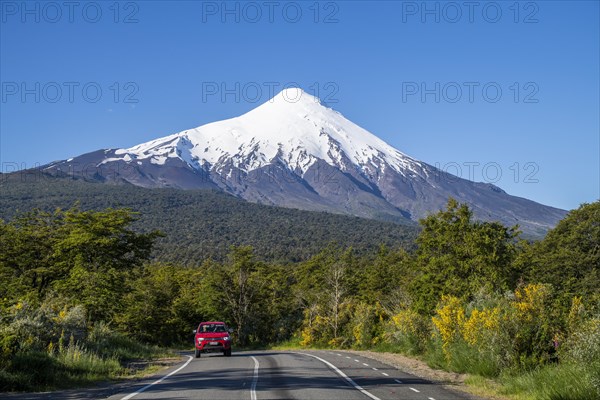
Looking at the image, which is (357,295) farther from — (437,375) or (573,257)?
(437,375)

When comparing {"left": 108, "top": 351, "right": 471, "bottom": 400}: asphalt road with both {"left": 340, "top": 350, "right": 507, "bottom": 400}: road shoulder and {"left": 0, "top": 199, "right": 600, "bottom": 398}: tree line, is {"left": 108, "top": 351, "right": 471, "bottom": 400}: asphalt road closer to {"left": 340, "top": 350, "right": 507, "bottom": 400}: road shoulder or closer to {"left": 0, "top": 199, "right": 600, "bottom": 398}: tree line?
{"left": 340, "top": 350, "right": 507, "bottom": 400}: road shoulder

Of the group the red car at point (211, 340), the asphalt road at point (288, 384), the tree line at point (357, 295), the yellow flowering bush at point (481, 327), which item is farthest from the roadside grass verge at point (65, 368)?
the yellow flowering bush at point (481, 327)

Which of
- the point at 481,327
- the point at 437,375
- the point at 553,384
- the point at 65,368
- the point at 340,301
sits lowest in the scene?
the point at 437,375

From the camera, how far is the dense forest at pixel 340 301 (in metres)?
15.4

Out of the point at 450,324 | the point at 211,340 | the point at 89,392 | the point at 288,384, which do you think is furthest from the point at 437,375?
the point at 211,340

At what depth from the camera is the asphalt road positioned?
13117 mm

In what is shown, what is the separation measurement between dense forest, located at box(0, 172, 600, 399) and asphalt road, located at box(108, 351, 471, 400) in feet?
7.10

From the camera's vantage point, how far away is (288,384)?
15305 mm

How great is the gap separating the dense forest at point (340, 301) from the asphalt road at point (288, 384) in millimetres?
2163

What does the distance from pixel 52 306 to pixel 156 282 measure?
40069mm

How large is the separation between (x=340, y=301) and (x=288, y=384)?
3279 cm

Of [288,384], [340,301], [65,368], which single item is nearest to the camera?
[288,384]

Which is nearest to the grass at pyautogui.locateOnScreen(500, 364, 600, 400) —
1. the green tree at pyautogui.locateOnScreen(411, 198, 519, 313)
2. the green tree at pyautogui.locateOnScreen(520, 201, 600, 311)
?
the green tree at pyautogui.locateOnScreen(411, 198, 519, 313)

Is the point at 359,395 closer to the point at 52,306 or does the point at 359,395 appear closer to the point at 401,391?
the point at 401,391
